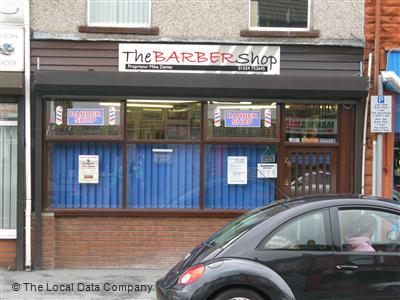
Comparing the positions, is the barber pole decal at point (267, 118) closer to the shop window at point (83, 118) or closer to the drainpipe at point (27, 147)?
the shop window at point (83, 118)

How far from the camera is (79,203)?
29.8ft

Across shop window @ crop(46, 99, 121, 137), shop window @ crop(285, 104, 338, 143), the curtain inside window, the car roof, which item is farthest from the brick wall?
the curtain inside window

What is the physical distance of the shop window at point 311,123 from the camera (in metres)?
9.16

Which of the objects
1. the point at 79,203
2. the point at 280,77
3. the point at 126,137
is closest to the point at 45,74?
the point at 126,137

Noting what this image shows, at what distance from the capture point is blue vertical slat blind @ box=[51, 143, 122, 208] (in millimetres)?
9039

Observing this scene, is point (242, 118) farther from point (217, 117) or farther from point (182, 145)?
point (182, 145)

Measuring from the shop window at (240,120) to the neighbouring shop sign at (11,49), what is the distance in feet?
10.3

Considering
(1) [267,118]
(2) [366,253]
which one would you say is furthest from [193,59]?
(2) [366,253]

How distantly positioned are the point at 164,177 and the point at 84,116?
166cm

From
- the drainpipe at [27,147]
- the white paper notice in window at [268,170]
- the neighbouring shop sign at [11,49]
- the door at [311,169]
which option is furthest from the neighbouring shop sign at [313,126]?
the neighbouring shop sign at [11,49]

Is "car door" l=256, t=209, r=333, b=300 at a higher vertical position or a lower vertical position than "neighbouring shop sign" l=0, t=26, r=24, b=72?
lower

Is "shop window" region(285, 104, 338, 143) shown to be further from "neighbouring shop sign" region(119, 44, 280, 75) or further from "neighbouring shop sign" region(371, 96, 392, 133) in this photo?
"neighbouring shop sign" region(119, 44, 280, 75)

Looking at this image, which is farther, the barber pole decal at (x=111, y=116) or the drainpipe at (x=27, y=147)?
the barber pole decal at (x=111, y=116)

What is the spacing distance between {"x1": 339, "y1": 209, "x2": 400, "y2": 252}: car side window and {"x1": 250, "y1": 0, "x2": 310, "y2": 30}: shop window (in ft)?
16.1
